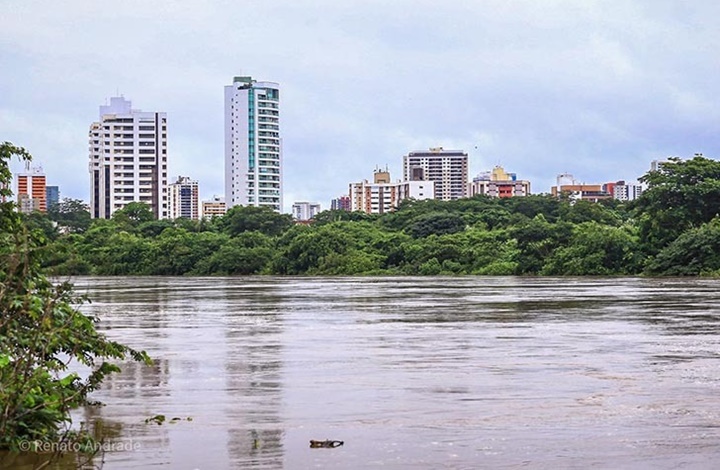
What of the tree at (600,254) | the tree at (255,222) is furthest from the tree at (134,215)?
the tree at (600,254)

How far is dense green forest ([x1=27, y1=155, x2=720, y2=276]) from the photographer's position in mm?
55906

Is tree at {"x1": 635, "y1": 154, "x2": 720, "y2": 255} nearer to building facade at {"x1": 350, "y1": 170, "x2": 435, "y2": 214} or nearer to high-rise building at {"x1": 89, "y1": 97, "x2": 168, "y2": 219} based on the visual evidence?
high-rise building at {"x1": 89, "y1": 97, "x2": 168, "y2": 219}

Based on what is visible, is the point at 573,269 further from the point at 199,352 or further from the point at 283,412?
the point at 283,412

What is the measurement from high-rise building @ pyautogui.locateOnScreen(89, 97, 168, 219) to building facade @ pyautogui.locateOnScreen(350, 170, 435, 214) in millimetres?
39247

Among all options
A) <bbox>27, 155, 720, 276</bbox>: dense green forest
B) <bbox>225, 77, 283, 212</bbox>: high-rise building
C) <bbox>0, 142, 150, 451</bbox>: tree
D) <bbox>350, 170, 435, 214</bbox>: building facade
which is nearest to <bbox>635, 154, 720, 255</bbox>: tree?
<bbox>27, 155, 720, 276</bbox>: dense green forest

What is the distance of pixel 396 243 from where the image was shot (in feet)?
250

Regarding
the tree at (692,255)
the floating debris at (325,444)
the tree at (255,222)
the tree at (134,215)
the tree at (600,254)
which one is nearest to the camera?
the floating debris at (325,444)

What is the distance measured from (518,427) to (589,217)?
72491 millimetres

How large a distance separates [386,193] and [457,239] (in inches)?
4797

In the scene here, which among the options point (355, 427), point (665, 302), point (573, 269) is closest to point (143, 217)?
point (573, 269)

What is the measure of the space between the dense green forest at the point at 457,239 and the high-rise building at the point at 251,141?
154ft

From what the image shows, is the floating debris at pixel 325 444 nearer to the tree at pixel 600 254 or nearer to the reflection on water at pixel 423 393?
the reflection on water at pixel 423 393

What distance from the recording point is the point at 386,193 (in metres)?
194

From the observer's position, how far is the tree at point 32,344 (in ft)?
20.1
